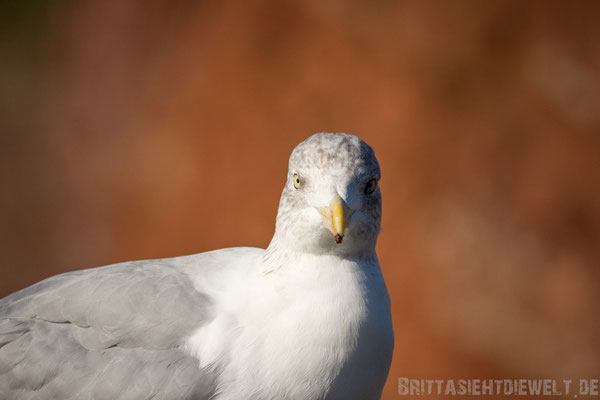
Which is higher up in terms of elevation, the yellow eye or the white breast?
the yellow eye

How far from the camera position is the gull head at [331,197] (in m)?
1.28

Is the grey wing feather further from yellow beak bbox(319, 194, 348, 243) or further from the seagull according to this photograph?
yellow beak bbox(319, 194, 348, 243)

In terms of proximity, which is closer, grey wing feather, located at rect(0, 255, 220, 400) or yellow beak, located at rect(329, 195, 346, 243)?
yellow beak, located at rect(329, 195, 346, 243)

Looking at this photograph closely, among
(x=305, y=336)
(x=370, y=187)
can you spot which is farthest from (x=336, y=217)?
(x=305, y=336)

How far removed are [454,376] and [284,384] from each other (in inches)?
92.9

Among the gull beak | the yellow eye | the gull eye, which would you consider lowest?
the gull beak

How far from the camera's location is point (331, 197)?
1255 mm

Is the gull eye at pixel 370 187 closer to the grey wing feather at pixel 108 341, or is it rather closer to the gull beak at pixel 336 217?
the gull beak at pixel 336 217

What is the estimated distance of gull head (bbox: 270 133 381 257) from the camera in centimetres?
128

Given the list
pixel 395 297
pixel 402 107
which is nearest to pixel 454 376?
pixel 395 297

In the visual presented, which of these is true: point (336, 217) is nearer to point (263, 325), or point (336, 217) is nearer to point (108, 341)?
point (263, 325)

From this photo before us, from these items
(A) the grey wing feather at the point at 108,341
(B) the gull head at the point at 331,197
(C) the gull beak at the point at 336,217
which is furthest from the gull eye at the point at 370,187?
(A) the grey wing feather at the point at 108,341

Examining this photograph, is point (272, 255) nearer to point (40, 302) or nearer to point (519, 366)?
point (40, 302)

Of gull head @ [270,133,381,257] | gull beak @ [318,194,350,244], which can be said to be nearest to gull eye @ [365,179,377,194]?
gull head @ [270,133,381,257]
